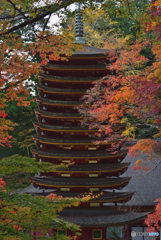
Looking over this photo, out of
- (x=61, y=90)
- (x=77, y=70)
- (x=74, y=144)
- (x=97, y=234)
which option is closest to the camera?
(x=97, y=234)

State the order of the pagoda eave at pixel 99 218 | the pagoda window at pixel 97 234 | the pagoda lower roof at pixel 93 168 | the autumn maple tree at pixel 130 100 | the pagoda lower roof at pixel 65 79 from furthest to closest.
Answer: the pagoda lower roof at pixel 65 79 < the pagoda lower roof at pixel 93 168 < the pagoda window at pixel 97 234 < the pagoda eave at pixel 99 218 < the autumn maple tree at pixel 130 100

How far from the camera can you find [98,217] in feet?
36.4

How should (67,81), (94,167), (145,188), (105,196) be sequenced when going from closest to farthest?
(105,196), (94,167), (67,81), (145,188)

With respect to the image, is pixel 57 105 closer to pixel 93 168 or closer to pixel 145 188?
pixel 93 168

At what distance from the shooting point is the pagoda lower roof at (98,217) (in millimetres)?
10711

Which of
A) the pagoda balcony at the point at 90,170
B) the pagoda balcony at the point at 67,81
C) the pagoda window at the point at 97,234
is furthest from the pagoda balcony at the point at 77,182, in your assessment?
the pagoda balcony at the point at 67,81

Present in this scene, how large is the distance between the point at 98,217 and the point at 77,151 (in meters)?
3.07

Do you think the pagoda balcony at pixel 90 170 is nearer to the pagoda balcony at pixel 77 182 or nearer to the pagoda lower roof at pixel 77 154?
the pagoda balcony at pixel 77 182

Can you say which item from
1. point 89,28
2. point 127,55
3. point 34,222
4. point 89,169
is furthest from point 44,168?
point 89,28

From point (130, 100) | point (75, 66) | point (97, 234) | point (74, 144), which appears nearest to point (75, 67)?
point (75, 66)

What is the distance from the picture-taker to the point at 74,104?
1250cm

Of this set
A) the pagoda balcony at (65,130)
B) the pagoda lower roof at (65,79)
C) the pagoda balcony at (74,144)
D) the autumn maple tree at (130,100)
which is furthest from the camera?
the pagoda lower roof at (65,79)

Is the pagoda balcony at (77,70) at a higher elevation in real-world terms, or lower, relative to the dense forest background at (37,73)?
higher

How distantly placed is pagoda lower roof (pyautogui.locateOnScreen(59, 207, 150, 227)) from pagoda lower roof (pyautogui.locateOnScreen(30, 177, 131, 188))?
109 cm
